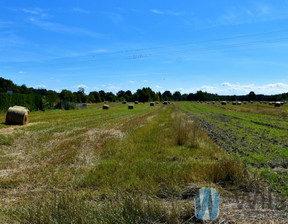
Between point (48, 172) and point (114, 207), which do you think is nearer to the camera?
point (114, 207)

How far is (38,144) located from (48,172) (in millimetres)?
4669

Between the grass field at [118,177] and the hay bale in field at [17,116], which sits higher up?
the hay bale in field at [17,116]

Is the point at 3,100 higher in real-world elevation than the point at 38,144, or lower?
higher

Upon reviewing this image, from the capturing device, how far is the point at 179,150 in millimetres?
9961

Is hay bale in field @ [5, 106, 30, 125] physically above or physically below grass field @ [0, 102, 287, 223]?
above

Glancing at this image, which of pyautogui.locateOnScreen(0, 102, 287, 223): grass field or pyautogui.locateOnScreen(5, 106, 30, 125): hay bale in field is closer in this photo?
pyautogui.locateOnScreen(0, 102, 287, 223): grass field

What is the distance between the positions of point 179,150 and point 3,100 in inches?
1150

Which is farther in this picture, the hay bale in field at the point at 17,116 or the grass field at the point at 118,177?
the hay bale in field at the point at 17,116

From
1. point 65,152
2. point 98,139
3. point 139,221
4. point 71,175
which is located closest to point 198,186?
point 139,221

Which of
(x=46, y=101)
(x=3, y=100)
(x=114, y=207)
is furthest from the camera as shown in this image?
(x=46, y=101)

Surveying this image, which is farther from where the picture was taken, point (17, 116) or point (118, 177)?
point (17, 116)

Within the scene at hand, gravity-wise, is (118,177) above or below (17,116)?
below

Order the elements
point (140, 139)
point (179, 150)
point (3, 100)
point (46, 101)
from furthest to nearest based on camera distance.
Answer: point (46, 101) → point (3, 100) → point (140, 139) → point (179, 150)

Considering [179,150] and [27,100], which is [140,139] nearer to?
[179,150]
